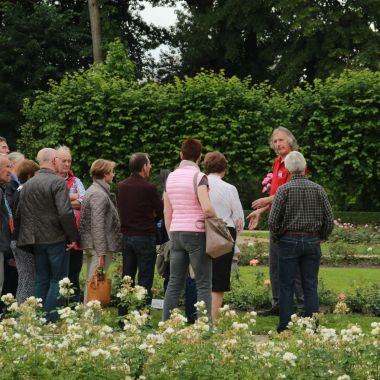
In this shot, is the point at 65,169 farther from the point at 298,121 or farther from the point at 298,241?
the point at 298,121

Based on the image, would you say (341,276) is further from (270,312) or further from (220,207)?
(220,207)

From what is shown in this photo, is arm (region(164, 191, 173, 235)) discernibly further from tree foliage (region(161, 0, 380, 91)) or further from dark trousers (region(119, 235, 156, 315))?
tree foliage (region(161, 0, 380, 91))

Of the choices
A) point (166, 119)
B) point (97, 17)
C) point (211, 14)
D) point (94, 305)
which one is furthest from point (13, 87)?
point (94, 305)

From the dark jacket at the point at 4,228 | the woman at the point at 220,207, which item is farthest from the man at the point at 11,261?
the woman at the point at 220,207

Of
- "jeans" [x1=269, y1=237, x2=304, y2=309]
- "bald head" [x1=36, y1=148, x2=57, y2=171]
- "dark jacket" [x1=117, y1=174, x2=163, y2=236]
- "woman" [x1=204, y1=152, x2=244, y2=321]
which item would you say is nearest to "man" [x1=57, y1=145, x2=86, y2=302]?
"bald head" [x1=36, y1=148, x2=57, y2=171]

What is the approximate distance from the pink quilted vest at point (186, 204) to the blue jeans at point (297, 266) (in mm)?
766

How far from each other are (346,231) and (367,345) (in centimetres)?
1389

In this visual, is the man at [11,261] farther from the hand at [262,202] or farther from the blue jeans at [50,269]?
the hand at [262,202]

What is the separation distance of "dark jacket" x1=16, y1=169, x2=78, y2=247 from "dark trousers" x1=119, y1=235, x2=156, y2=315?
1.77ft

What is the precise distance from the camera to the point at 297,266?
8.15 meters

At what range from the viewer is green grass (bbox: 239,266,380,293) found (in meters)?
11.8

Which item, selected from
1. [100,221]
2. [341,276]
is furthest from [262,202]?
[341,276]

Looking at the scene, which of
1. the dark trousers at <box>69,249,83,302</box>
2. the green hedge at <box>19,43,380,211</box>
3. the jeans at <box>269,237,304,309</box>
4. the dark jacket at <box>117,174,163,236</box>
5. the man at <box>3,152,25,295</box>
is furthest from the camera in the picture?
the green hedge at <box>19,43,380,211</box>

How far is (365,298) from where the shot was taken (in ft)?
31.6
